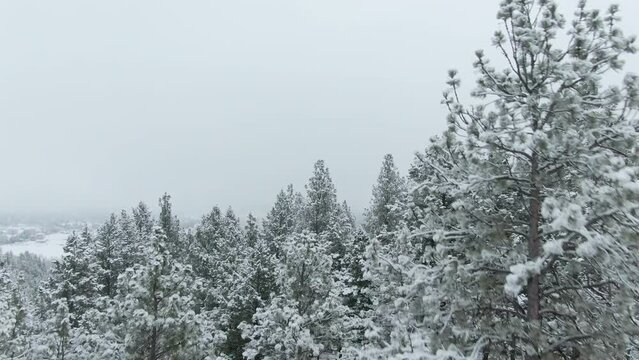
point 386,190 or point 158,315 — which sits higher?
point 386,190

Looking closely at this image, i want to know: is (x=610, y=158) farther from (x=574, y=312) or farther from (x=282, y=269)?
(x=282, y=269)

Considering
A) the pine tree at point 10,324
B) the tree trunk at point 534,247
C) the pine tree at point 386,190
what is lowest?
the pine tree at point 10,324

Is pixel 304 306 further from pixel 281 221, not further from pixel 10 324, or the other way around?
pixel 281 221

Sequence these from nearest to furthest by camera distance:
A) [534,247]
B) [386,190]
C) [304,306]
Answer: [534,247]
[304,306]
[386,190]

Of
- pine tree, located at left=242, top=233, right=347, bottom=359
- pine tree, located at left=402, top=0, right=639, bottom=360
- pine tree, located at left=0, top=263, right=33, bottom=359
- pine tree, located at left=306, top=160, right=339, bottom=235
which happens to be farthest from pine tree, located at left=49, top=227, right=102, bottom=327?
pine tree, located at left=402, top=0, right=639, bottom=360

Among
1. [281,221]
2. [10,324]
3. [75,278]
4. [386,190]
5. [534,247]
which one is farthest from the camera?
→ [281,221]

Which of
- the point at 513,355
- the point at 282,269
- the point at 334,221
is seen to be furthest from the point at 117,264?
the point at 513,355

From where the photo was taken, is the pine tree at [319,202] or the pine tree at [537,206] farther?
the pine tree at [319,202]

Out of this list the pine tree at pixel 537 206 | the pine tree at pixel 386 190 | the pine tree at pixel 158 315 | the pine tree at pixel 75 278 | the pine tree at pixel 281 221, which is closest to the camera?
the pine tree at pixel 537 206

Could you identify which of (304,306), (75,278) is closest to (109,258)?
(75,278)

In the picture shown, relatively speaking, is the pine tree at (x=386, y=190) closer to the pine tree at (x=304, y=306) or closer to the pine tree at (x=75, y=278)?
the pine tree at (x=304, y=306)

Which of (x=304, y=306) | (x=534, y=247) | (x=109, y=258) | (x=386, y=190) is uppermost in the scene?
(x=386, y=190)

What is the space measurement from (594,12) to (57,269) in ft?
92.9

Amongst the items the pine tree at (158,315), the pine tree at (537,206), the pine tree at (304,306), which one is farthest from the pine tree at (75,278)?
the pine tree at (537,206)
